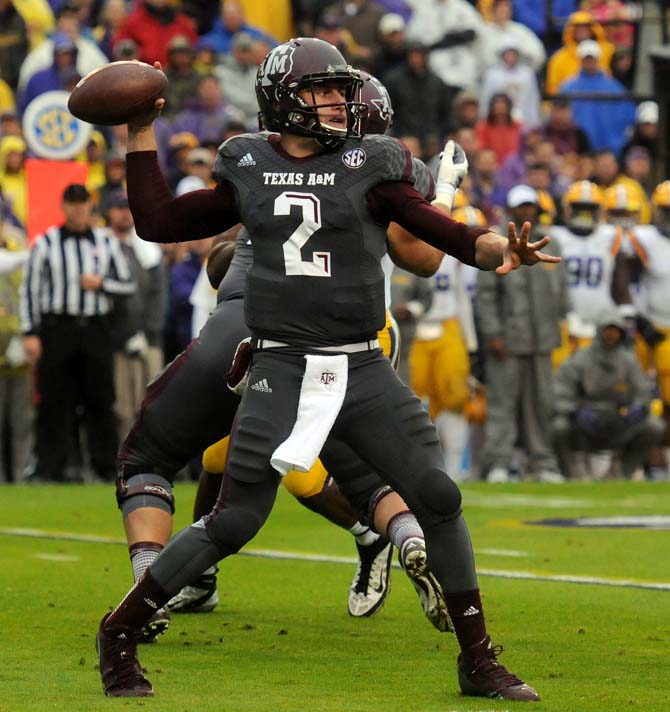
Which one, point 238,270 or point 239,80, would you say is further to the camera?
A: point 239,80

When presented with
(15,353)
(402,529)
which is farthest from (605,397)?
(402,529)

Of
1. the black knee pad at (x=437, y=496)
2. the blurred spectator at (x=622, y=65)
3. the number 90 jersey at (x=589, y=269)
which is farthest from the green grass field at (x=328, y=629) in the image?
the blurred spectator at (x=622, y=65)

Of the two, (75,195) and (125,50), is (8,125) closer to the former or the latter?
(125,50)

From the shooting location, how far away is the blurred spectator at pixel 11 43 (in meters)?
17.1

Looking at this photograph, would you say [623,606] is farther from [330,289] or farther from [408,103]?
[408,103]

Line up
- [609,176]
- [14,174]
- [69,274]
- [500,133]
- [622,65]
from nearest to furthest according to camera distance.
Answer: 1. [69,274]
2. [14,174]
3. [609,176]
4. [500,133]
5. [622,65]

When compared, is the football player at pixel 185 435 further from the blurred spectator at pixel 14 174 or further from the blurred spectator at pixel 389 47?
the blurred spectator at pixel 389 47

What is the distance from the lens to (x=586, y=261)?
1490cm

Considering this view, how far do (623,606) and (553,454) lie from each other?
711cm

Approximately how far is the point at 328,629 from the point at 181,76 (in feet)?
34.7

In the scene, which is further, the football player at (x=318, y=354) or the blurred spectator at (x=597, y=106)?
the blurred spectator at (x=597, y=106)

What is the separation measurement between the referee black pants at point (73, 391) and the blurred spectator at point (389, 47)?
5226mm

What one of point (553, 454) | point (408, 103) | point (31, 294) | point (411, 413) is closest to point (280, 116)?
point (411, 413)

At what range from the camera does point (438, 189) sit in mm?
5797
